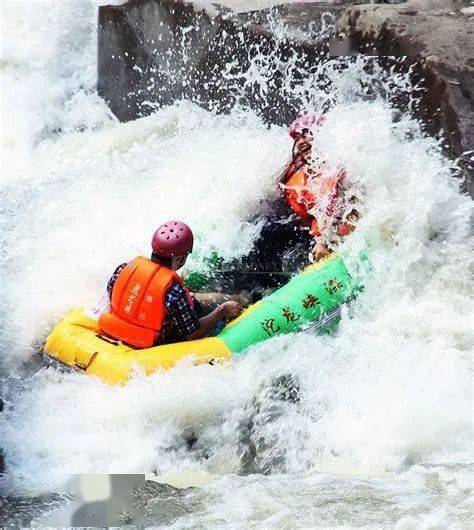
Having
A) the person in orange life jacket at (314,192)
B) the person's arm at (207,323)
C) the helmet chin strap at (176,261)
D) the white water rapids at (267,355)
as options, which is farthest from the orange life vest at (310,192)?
the helmet chin strap at (176,261)

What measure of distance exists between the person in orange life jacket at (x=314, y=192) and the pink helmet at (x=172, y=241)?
1.08 metres

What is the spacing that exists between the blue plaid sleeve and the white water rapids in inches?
10.9

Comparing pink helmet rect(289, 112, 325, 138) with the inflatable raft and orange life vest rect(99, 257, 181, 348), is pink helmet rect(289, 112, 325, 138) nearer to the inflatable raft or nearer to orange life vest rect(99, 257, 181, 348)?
the inflatable raft

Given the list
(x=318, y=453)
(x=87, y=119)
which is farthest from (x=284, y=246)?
(x=87, y=119)

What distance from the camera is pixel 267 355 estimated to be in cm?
468

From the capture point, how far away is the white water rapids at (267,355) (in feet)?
12.1

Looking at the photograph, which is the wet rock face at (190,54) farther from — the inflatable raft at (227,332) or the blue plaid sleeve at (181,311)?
the blue plaid sleeve at (181,311)

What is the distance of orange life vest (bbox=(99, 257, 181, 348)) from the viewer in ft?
14.6

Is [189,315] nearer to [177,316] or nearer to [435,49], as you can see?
[177,316]

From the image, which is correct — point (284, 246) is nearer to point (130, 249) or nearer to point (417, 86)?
point (130, 249)

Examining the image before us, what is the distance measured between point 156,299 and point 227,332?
0.49 meters

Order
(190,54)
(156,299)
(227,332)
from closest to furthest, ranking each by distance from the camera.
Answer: (156,299)
(227,332)
(190,54)

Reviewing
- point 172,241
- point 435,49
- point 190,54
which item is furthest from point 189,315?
point 190,54

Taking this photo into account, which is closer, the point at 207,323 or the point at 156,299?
the point at 156,299
